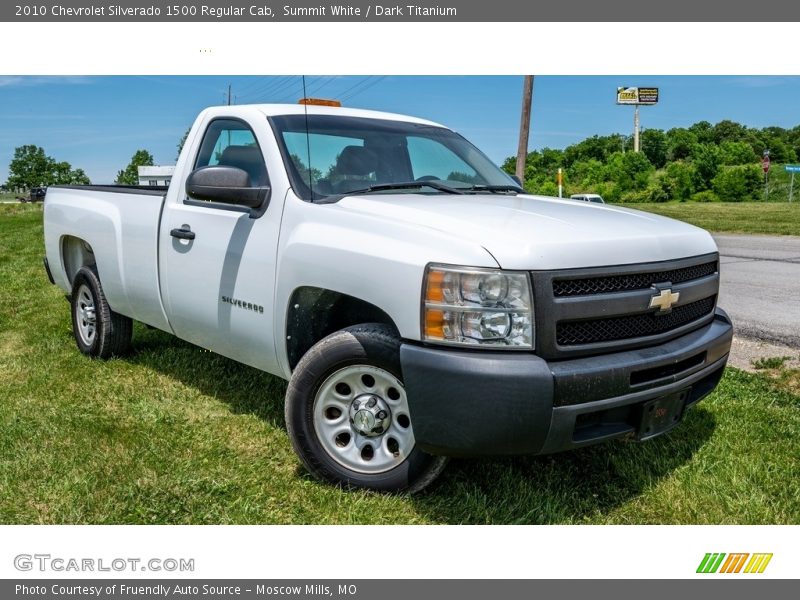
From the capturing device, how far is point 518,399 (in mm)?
2760

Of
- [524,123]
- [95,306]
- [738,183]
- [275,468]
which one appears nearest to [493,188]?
[275,468]

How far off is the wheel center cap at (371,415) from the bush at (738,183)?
3729 cm

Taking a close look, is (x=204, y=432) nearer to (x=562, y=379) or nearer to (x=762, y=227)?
(x=562, y=379)

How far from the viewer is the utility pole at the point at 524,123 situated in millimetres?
17438

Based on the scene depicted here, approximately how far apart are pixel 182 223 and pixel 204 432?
131 centimetres

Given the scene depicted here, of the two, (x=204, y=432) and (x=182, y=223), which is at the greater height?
(x=182, y=223)

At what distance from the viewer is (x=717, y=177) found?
36750 millimetres

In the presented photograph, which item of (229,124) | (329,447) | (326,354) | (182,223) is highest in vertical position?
(229,124)

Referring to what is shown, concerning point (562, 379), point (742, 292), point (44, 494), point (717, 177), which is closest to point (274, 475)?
point (44, 494)

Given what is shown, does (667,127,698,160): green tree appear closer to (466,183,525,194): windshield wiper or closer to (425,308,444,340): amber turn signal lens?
(466,183,525,194): windshield wiper

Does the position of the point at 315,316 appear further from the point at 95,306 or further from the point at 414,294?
the point at 95,306

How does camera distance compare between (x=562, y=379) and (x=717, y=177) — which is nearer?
(x=562, y=379)

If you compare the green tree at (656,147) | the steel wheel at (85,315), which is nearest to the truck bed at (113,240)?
the steel wheel at (85,315)

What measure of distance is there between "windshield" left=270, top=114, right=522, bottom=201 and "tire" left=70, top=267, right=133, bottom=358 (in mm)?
2437
